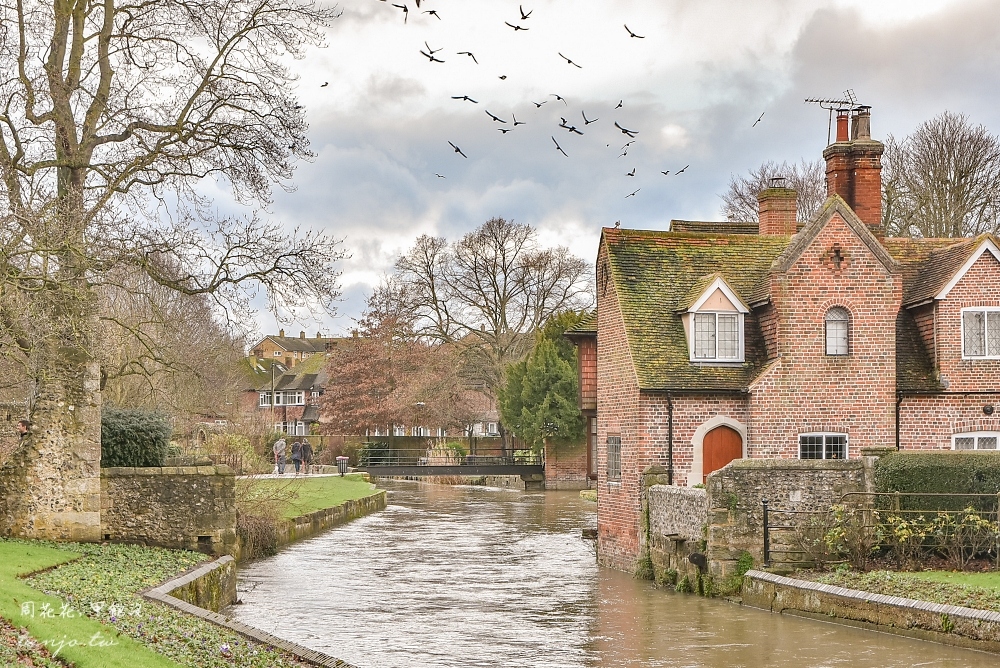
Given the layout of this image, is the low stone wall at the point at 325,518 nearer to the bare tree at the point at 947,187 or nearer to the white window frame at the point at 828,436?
the white window frame at the point at 828,436

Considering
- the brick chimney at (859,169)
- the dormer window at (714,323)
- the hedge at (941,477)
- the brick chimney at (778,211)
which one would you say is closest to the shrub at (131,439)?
the dormer window at (714,323)

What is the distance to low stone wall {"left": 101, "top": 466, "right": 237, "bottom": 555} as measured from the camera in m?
21.2

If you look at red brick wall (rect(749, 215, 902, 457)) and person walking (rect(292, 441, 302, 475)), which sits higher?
red brick wall (rect(749, 215, 902, 457))

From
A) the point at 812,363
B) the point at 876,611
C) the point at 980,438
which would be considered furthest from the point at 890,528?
the point at 980,438

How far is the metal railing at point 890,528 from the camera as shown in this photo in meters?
19.2

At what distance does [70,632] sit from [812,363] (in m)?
17.7

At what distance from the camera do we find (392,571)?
1013 inches

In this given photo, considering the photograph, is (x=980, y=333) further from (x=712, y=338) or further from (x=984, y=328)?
(x=712, y=338)

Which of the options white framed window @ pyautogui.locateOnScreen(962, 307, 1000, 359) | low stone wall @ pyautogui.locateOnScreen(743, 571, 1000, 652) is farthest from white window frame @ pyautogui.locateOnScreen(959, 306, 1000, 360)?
low stone wall @ pyautogui.locateOnScreen(743, 571, 1000, 652)

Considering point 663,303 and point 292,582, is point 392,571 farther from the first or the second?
point 663,303

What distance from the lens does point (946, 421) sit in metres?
25.1

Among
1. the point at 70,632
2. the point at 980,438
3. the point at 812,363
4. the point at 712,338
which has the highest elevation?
the point at 712,338

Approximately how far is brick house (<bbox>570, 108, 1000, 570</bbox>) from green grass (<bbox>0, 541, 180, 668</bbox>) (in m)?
14.1

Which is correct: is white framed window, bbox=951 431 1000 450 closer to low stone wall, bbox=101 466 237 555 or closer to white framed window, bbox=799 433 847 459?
white framed window, bbox=799 433 847 459
